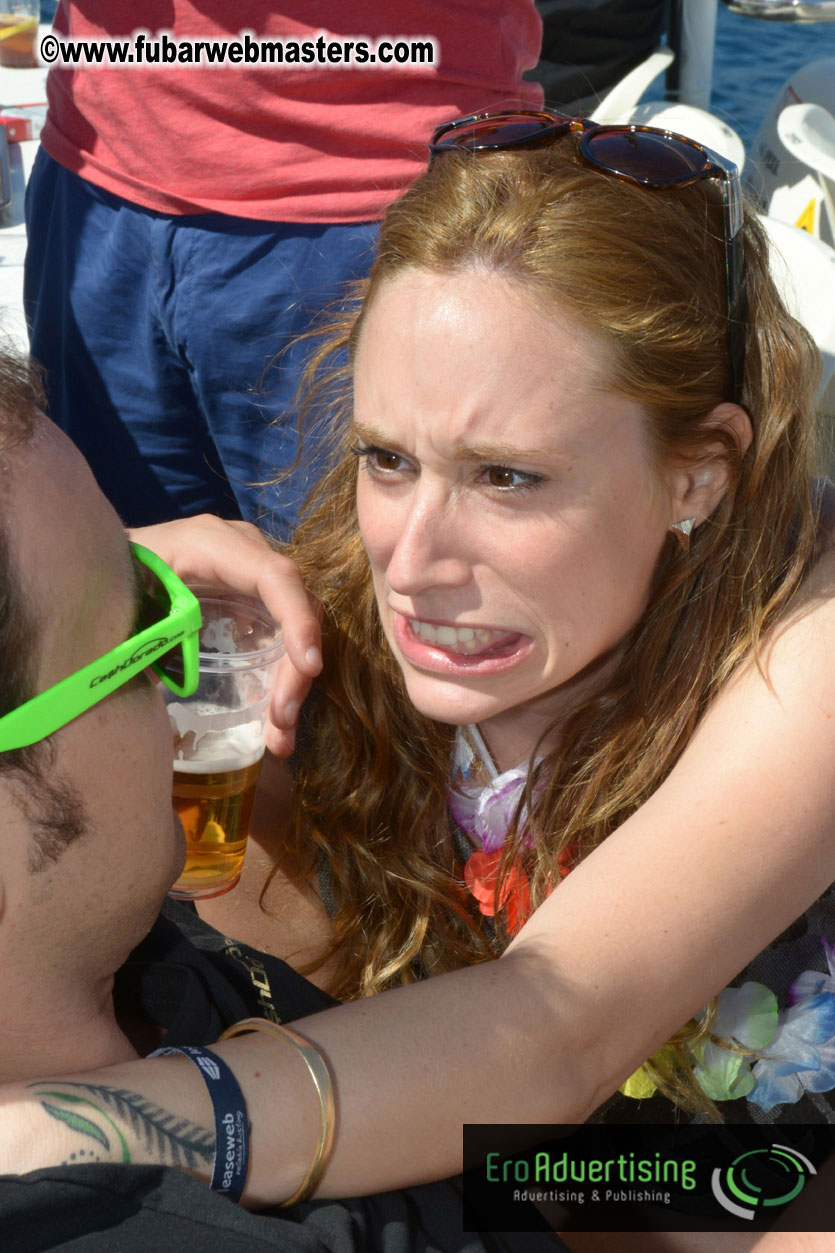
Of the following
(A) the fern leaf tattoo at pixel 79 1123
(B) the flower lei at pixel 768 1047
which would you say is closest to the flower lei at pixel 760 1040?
(B) the flower lei at pixel 768 1047

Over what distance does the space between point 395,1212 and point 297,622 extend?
810 millimetres

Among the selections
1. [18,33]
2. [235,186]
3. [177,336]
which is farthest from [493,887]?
[18,33]

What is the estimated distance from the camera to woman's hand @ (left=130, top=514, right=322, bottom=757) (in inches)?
70.8

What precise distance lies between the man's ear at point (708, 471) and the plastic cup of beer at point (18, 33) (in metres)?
5.00

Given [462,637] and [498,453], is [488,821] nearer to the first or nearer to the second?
[462,637]

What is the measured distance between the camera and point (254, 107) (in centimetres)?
218

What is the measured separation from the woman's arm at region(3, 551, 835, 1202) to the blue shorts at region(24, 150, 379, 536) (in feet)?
3.47

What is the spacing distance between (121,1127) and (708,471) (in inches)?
47.5

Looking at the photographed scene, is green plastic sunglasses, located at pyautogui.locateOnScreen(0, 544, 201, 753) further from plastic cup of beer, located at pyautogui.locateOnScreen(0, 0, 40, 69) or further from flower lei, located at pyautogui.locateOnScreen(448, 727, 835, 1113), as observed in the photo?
plastic cup of beer, located at pyautogui.locateOnScreen(0, 0, 40, 69)

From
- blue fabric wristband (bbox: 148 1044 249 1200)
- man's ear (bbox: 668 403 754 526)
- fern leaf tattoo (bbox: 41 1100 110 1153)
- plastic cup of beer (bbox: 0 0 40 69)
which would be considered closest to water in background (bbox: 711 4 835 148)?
plastic cup of beer (bbox: 0 0 40 69)

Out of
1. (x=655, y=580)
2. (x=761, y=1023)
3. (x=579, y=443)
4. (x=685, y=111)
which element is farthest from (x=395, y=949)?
(x=685, y=111)

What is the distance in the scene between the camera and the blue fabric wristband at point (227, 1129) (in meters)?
1.21

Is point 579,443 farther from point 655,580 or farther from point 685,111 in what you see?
point 685,111

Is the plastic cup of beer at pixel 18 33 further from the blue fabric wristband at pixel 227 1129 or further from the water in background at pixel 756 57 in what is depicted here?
the blue fabric wristband at pixel 227 1129
